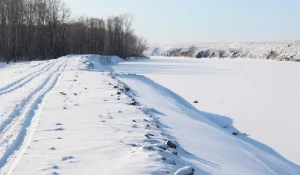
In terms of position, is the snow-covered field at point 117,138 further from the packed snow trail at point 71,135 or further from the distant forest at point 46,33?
the distant forest at point 46,33

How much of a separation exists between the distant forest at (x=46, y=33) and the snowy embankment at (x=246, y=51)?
4240 centimetres

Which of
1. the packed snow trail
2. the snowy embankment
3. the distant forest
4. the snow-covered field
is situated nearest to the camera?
the packed snow trail

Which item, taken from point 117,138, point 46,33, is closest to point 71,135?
point 117,138

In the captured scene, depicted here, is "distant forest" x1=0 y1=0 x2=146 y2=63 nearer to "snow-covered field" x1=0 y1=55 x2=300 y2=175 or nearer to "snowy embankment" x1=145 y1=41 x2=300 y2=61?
"snow-covered field" x1=0 y1=55 x2=300 y2=175

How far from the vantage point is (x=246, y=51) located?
4493 inches

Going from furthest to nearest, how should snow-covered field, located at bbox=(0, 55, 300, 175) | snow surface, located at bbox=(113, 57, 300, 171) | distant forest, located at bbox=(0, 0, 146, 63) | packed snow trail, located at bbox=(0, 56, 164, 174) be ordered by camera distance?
distant forest, located at bbox=(0, 0, 146, 63) → snow surface, located at bbox=(113, 57, 300, 171) → snow-covered field, located at bbox=(0, 55, 300, 175) → packed snow trail, located at bbox=(0, 56, 164, 174)

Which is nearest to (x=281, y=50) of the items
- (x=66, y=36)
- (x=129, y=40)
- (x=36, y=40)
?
(x=129, y=40)

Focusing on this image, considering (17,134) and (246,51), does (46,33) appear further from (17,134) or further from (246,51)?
(246,51)

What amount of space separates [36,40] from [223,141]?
43.6m

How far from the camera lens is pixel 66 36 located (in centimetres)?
5569

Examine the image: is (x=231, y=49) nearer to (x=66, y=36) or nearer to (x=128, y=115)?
(x=66, y=36)

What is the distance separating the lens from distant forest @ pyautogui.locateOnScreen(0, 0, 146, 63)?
131 ft

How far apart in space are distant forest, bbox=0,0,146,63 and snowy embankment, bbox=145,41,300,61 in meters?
42.4

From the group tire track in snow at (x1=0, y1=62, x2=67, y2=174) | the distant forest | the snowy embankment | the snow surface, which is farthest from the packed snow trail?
the snowy embankment
